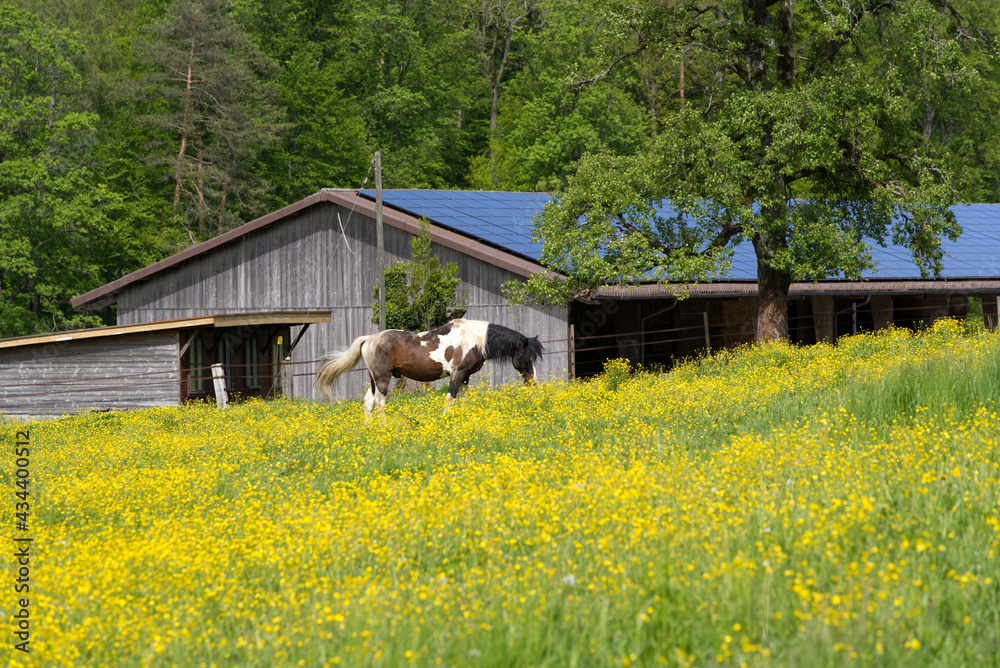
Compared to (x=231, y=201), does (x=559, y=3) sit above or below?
above

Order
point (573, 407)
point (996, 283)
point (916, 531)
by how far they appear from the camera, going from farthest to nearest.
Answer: point (996, 283)
point (573, 407)
point (916, 531)

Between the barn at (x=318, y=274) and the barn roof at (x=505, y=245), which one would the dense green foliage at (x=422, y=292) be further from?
the barn roof at (x=505, y=245)

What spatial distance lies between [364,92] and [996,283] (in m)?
42.3

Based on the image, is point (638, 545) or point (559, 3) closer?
point (638, 545)

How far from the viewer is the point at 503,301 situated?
76.0ft

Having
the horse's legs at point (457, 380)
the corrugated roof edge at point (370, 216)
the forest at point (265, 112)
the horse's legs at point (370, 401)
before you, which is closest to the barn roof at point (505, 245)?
the corrugated roof edge at point (370, 216)

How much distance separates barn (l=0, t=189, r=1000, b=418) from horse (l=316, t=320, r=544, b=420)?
20.6 feet

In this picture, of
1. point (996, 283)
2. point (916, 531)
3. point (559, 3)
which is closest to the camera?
point (916, 531)

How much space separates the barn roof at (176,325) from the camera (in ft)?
78.4

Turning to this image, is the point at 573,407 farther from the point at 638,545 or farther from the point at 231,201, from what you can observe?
the point at 231,201

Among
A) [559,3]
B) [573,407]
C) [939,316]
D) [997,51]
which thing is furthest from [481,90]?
[573,407]

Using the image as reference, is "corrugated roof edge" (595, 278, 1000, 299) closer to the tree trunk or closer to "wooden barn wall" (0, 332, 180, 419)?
the tree trunk

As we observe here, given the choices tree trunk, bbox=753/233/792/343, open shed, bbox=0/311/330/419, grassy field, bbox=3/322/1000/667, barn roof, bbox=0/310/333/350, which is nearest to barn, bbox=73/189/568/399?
barn roof, bbox=0/310/333/350

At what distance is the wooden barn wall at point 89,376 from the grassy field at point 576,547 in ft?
51.6
